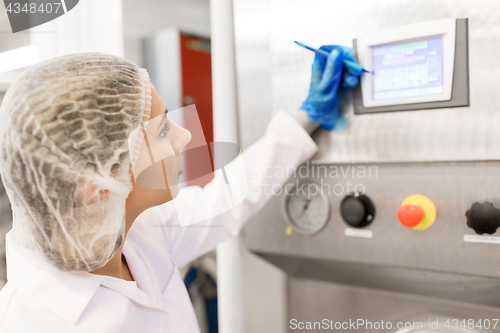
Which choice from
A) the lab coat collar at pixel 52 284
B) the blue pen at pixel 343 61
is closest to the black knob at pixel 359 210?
the blue pen at pixel 343 61

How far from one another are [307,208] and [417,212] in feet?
0.78

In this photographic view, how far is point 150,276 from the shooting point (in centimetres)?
79

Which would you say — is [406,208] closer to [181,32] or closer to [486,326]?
[486,326]

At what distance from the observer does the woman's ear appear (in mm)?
549

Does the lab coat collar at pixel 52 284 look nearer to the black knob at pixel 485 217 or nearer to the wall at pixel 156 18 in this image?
the black knob at pixel 485 217

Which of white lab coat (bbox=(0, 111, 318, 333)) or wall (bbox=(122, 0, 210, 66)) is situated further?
wall (bbox=(122, 0, 210, 66))

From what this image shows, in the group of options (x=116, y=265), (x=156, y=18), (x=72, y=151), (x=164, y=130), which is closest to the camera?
(x=72, y=151)

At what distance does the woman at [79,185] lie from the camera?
517 mm

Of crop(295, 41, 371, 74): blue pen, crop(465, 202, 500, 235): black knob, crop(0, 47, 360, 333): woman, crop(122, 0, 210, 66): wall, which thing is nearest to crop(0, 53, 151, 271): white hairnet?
crop(0, 47, 360, 333): woman

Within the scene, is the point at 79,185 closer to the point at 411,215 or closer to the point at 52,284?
the point at 52,284

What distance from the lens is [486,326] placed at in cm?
67

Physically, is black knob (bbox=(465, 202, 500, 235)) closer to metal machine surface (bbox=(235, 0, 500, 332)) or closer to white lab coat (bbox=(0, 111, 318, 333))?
metal machine surface (bbox=(235, 0, 500, 332))

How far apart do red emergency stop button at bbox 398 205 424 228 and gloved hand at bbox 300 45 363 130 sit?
8.7 inches

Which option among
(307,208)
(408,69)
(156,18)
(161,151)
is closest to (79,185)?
(161,151)
